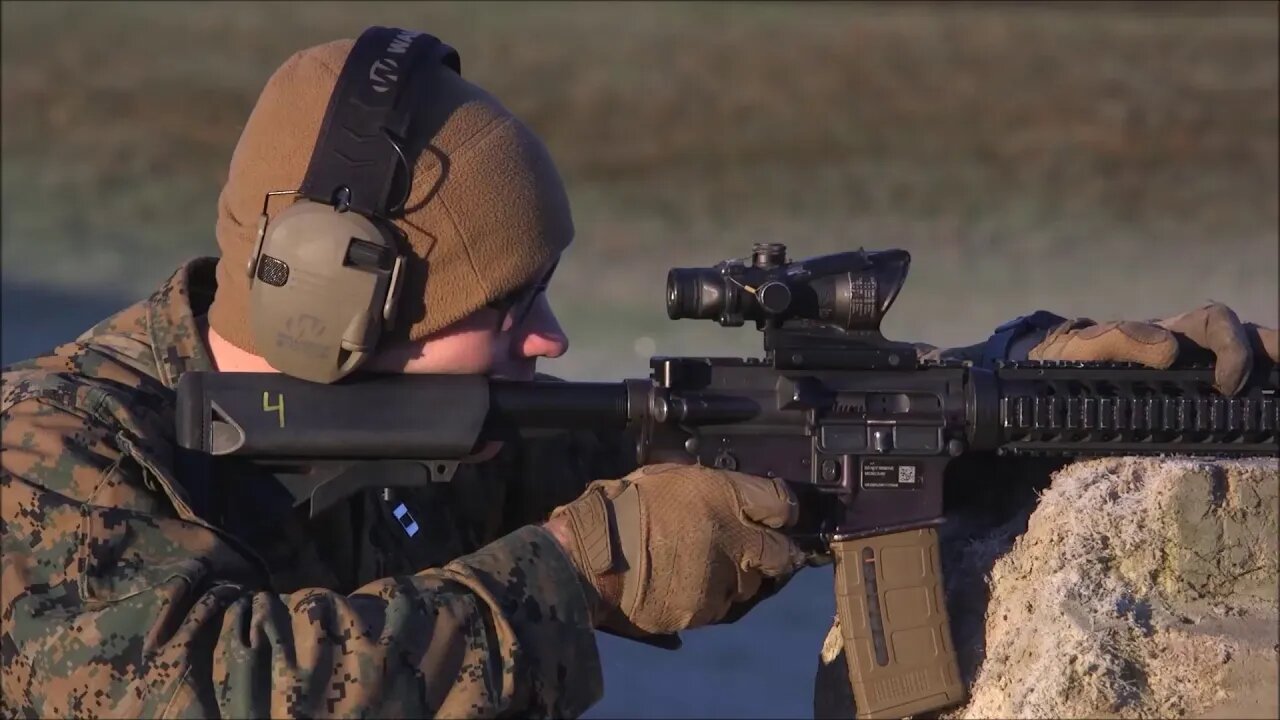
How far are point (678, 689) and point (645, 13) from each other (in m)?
3.52

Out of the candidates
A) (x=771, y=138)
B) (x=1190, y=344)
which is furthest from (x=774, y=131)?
(x=1190, y=344)

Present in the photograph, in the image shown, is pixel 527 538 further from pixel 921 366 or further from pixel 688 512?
pixel 921 366

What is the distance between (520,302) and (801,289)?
465 mm

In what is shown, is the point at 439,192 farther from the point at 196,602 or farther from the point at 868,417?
the point at 868,417

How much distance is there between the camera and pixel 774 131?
5941 mm

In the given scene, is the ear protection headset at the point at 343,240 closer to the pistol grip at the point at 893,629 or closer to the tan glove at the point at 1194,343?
the pistol grip at the point at 893,629

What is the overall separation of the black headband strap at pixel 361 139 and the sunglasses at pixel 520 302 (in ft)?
0.83

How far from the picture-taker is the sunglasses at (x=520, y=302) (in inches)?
83.6

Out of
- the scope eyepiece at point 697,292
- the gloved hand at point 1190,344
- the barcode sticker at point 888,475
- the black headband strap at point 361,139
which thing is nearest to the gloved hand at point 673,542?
the barcode sticker at point 888,475

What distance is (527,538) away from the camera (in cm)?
201

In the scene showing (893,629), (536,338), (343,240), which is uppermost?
(343,240)

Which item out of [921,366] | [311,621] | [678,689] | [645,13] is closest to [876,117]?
[645,13]

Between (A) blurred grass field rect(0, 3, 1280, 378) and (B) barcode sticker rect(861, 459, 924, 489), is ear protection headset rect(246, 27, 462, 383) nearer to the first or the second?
(B) barcode sticker rect(861, 459, 924, 489)

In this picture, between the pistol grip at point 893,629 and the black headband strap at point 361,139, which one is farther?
the pistol grip at point 893,629
